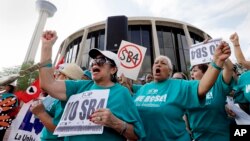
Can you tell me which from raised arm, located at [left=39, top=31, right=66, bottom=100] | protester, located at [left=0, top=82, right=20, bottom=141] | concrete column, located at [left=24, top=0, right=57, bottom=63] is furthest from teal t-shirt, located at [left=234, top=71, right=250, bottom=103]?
concrete column, located at [left=24, top=0, right=57, bottom=63]

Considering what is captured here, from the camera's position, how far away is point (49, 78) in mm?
2133

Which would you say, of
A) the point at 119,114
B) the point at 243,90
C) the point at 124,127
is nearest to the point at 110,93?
the point at 119,114

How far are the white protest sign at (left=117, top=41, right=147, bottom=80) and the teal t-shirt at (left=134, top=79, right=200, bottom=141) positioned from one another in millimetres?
1343

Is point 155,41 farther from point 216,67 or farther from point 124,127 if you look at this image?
point 124,127

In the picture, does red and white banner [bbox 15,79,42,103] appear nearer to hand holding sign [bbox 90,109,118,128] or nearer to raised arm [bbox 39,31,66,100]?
raised arm [bbox 39,31,66,100]

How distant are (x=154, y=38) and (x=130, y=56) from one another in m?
19.3

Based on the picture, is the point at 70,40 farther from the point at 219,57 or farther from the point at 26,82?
the point at 219,57

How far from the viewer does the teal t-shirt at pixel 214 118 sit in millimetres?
2820

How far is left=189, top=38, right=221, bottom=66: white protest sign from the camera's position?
330 cm

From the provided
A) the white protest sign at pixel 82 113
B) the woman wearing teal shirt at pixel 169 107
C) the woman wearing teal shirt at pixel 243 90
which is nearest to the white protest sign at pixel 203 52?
the woman wearing teal shirt at pixel 243 90

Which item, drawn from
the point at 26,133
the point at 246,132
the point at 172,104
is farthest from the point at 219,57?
the point at 26,133

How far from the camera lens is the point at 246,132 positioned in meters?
3.68

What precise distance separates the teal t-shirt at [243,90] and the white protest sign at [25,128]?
3.00 meters

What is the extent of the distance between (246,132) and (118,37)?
4764 mm
